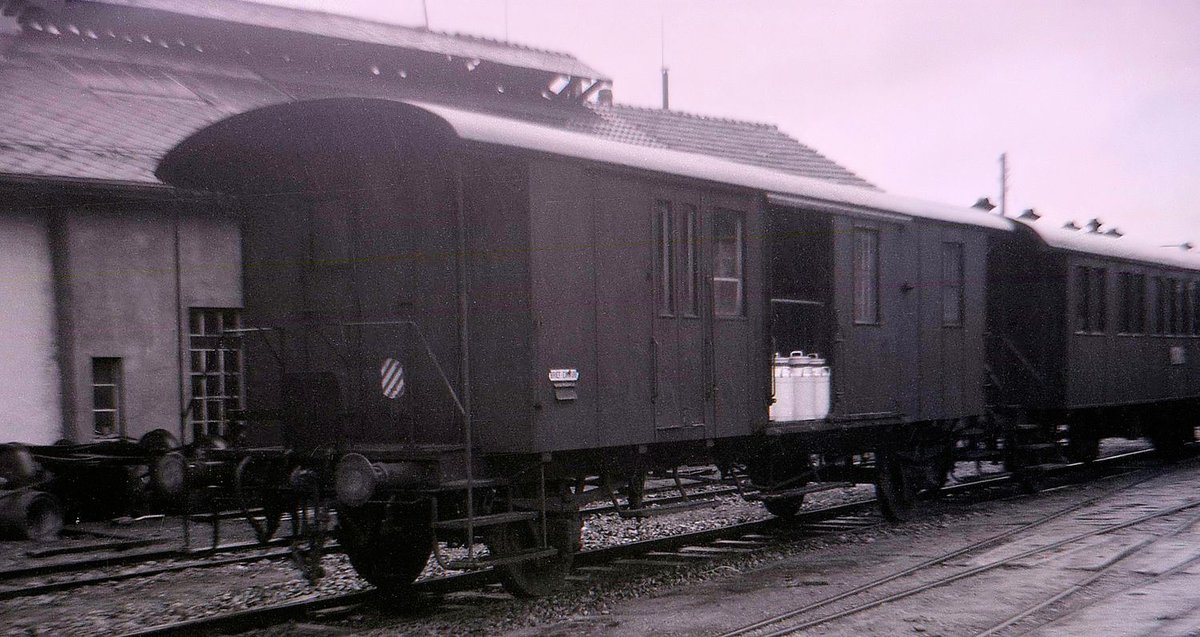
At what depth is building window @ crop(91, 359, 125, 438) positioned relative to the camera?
15211 millimetres

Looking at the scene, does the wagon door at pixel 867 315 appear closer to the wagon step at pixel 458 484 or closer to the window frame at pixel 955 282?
the window frame at pixel 955 282

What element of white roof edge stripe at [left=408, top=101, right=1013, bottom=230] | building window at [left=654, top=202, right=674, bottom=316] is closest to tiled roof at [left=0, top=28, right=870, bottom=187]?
white roof edge stripe at [left=408, top=101, right=1013, bottom=230]

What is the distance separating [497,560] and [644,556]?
2.99 metres

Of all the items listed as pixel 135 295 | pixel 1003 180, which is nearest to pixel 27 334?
pixel 135 295

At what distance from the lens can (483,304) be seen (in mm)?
8539

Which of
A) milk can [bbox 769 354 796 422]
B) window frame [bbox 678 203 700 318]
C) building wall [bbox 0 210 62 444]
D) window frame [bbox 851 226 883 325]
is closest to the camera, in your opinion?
window frame [bbox 678 203 700 318]

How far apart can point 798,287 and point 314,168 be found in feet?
17.2

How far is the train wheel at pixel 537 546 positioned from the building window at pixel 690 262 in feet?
6.76

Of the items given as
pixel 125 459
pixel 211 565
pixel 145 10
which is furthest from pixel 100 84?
pixel 211 565

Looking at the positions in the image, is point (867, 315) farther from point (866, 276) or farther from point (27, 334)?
point (27, 334)

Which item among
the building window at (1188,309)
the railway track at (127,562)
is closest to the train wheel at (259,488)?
the railway track at (127,562)

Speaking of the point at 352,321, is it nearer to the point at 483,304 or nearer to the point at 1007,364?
the point at 483,304

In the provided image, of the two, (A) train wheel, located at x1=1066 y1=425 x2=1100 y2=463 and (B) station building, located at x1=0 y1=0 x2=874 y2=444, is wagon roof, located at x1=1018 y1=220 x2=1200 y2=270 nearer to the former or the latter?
(A) train wheel, located at x1=1066 y1=425 x2=1100 y2=463

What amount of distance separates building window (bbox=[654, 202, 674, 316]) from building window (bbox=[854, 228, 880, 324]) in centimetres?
311
